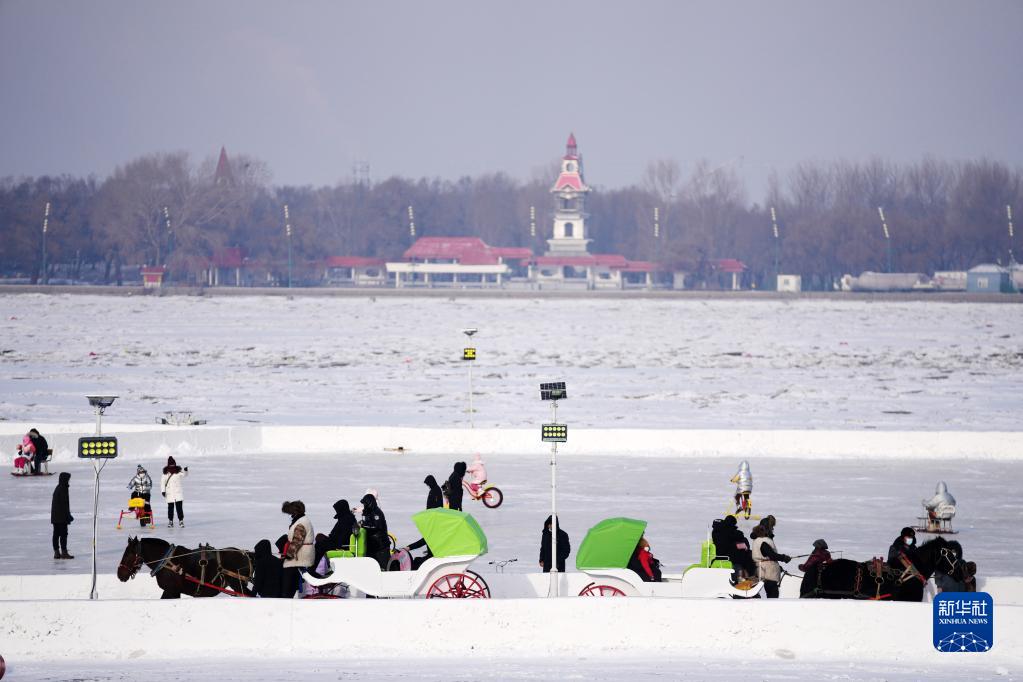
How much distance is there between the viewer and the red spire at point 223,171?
16891cm

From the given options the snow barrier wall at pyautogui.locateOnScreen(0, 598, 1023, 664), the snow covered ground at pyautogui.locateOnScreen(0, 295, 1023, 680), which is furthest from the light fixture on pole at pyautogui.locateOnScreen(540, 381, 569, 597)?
the snow barrier wall at pyautogui.locateOnScreen(0, 598, 1023, 664)

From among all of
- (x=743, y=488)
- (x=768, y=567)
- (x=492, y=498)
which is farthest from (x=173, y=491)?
(x=768, y=567)

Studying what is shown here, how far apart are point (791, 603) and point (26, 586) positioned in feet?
24.1

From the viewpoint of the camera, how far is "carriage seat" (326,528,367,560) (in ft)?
46.8

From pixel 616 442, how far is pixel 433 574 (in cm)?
1483

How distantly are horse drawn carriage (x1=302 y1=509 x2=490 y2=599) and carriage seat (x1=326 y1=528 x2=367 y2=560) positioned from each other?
0.21m

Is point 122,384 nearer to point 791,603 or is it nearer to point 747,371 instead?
point 747,371

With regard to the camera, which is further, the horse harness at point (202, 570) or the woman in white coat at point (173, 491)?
the woman in white coat at point (173, 491)

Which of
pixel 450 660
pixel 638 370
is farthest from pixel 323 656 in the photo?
pixel 638 370

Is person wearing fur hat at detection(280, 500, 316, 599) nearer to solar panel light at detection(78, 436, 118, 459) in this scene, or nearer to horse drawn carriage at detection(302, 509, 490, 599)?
horse drawn carriage at detection(302, 509, 490, 599)

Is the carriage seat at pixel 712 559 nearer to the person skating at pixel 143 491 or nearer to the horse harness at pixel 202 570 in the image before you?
the horse harness at pixel 202 570

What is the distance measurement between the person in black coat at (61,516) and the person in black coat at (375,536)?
3928mm

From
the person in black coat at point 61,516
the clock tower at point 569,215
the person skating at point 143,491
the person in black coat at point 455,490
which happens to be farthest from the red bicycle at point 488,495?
the clock tower at point 569,215

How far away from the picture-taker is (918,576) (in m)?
13.4
